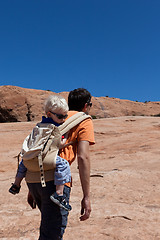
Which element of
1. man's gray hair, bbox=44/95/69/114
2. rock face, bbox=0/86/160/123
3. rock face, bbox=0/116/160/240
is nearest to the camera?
man's gray hair, bbox=44/95/69/114

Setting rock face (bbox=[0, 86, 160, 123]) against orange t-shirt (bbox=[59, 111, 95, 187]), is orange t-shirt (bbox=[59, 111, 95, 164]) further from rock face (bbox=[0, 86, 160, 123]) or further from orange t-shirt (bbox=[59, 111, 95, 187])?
rock face (bbox=[0, 86, 160, 123])

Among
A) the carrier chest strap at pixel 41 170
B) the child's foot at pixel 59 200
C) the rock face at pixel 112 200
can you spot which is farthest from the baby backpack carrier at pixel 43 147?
the rock face at pixel 112 200

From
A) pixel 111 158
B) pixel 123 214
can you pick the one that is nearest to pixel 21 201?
pixel 123 214

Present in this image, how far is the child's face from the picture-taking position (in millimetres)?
1917

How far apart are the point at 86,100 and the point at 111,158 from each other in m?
5.31

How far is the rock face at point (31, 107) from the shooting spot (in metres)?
21.6

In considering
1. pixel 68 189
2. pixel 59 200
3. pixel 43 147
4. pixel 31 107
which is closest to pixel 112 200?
pixel 68 189

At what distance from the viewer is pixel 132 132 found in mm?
10922

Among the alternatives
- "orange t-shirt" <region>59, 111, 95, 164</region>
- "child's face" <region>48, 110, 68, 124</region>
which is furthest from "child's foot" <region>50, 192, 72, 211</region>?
"child's face" <region>48, 110, 68, 124</region>

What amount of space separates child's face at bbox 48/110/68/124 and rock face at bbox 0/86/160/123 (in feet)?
62.7

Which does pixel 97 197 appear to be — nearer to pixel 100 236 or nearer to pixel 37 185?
pixel 100 236

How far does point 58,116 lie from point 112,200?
2.71 m

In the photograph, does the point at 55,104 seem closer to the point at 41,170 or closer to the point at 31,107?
the point at 41,170

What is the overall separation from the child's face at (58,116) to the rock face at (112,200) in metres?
1.66
